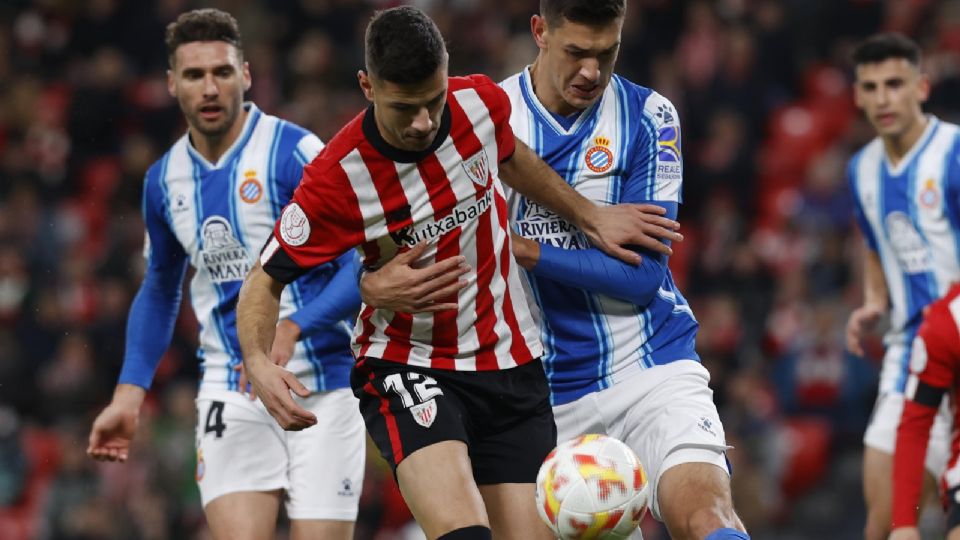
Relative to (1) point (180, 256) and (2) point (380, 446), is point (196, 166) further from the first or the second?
(2) point (380, 446)

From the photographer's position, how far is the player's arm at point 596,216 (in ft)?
15.8

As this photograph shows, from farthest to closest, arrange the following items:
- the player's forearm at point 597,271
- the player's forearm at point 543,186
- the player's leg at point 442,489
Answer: the player's forearm at point 597,271 → the player's forearm at point 543,186 → the player's leg at point 442,489

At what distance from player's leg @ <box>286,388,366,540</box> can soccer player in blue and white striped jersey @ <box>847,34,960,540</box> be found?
2.84 m

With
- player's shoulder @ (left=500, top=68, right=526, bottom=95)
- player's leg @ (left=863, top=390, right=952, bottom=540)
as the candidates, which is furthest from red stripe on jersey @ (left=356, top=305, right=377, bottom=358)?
player's leg @ (left=863, top=390, right=952, bottom=540)

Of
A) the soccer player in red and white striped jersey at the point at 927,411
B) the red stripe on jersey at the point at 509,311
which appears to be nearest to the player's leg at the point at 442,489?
the red stripe on jersey at the point at 509,311

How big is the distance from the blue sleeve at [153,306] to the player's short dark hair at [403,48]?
6.14ft

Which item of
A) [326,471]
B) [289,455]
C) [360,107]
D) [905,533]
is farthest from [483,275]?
[360,107]

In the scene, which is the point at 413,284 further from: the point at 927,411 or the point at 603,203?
the point at 927,411

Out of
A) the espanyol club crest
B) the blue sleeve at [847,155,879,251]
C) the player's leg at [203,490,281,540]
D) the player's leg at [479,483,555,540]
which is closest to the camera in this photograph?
the player's leg at [479,483,555,540]

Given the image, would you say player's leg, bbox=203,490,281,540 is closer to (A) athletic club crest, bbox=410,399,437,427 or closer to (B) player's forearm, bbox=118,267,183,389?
(B) player's forearm, bbox=118,267,183,389

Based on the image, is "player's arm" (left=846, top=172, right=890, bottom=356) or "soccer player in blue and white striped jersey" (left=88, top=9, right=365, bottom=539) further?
"player's arm" (left=846, top=172, right=890, bottom=356)

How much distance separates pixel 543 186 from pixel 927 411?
1991mm

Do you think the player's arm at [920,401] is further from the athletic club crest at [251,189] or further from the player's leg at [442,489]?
the athletic club crest at [251,189]

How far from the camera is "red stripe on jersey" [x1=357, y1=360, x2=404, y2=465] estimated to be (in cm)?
436
